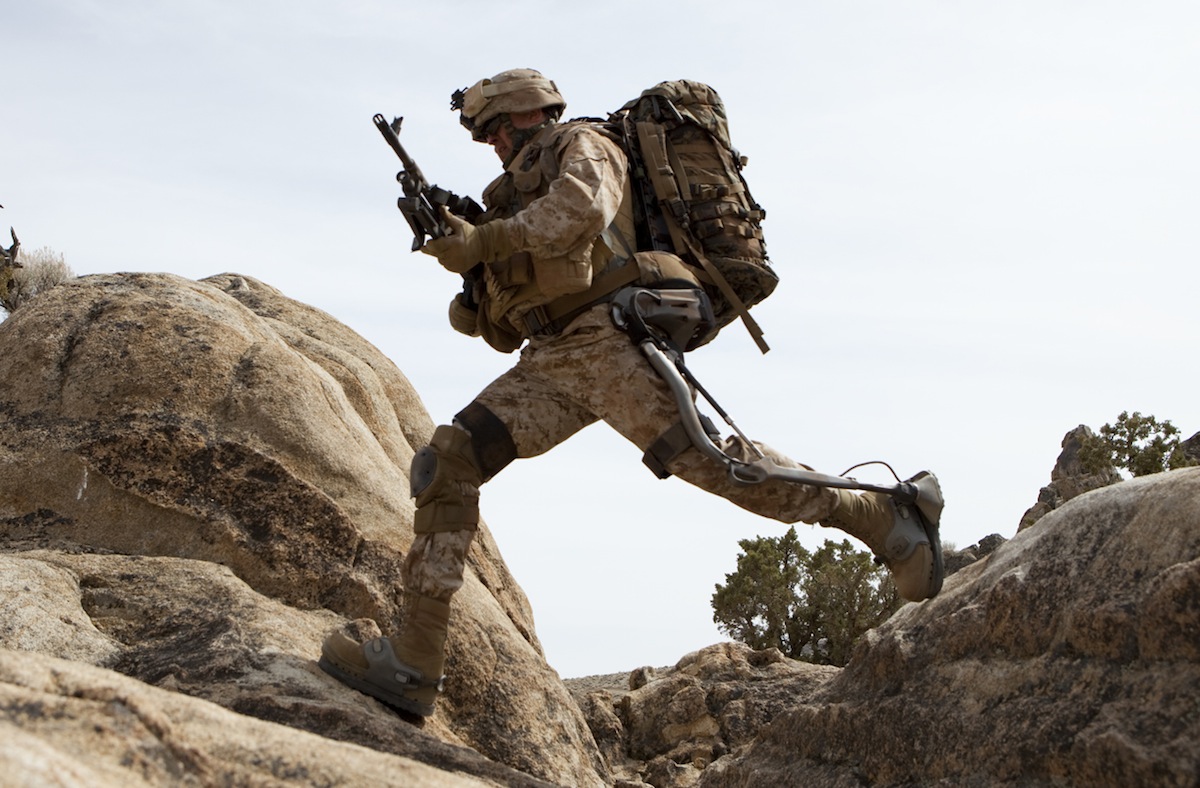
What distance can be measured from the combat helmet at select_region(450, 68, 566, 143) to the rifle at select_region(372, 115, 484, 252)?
2.15 feet

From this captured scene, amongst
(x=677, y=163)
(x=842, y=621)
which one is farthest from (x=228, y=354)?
(x=842, y=621)

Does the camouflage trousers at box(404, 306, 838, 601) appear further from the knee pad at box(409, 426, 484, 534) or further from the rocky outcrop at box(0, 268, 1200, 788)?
the rocky outcrop at box(0, 268, 1200, 788)

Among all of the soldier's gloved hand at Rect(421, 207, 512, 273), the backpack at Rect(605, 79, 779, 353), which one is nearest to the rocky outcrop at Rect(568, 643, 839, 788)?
the backpack at Rect(605, 79, 779, 353)

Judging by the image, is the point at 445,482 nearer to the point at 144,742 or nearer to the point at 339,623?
the point at 339,623

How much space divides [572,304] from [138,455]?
250cm

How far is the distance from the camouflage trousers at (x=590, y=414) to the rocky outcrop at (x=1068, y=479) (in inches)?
388

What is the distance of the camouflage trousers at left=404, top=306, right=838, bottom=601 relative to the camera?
18.0ft

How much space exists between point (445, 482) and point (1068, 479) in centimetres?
1231

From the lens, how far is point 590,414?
5891 mm

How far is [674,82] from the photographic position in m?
6.23

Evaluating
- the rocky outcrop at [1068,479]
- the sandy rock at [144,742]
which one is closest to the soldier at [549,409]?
the sandy rock at [144,742]

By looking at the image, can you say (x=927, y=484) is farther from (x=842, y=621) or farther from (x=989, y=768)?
(x=842, y=621)

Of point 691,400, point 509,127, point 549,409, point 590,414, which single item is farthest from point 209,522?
point 691,400

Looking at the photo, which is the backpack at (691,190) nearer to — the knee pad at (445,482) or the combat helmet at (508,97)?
the combat helmet at (508,97)
